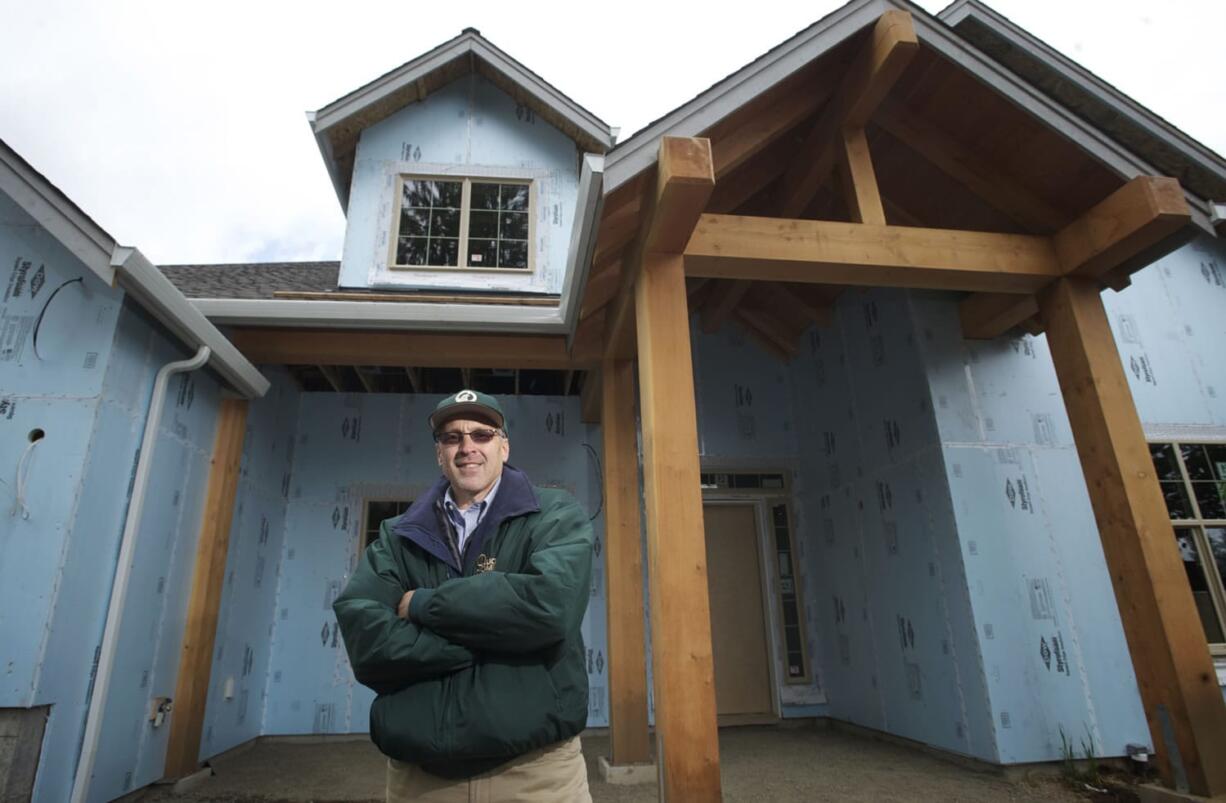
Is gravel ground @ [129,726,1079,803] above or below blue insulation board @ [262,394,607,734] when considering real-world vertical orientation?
below

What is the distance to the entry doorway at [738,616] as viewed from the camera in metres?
6.18

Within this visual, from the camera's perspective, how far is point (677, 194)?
9.71 feet

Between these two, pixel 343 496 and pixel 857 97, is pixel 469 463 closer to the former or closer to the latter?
pixel 857 97

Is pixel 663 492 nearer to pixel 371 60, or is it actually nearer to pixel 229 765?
pixel 229 765

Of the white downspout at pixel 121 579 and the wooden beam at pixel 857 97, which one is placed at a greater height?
the wooden beam at pixel 857 97

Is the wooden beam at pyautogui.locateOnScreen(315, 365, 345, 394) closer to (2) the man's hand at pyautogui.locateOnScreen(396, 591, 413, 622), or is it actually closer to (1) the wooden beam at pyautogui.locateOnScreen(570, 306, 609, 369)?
(1) the wooden beam at pyautogui.locateOnScreen(570, 306, 609, 369)

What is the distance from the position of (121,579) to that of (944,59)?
539cm

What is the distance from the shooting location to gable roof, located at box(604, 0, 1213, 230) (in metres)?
3.26

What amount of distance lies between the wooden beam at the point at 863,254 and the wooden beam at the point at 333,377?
4124 millimetres

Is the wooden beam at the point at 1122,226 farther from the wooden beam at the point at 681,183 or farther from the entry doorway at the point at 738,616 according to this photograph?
the entry doorway at the point at 738,616

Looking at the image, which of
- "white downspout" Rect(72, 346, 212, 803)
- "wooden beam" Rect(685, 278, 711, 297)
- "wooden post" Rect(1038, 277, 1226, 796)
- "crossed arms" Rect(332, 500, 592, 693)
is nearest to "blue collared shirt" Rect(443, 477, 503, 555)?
"crossed arms" Rect(332, 500, 592, 693)

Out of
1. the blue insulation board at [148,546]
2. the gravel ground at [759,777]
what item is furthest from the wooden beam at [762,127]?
the gravel ground at [759,777]

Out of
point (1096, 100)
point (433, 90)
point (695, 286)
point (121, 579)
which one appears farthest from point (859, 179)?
point (433, 90)

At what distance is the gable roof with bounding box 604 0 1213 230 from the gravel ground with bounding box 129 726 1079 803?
11.7 ft
